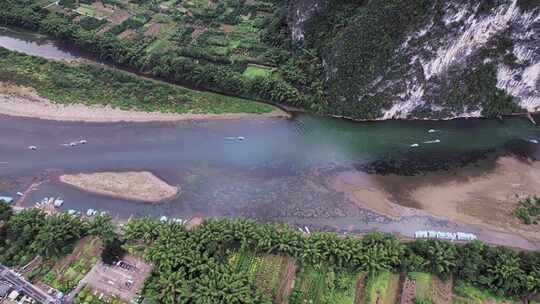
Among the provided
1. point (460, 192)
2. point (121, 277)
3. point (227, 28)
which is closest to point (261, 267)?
point (121, 277)

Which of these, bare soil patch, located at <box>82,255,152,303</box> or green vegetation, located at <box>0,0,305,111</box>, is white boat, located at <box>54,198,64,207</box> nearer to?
bare soil patch, located at <box>82,255,152,303</box>

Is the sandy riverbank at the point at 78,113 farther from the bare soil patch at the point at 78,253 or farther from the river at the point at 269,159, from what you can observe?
the bare soil patch at the point at 78,253

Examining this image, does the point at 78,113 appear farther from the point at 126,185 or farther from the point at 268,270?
the point at 268,270

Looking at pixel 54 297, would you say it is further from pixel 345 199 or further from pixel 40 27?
pixel 40 27

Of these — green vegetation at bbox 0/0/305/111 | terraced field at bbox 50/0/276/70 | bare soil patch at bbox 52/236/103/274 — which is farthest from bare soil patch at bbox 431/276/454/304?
terraced field at bbox 50/0/276/70

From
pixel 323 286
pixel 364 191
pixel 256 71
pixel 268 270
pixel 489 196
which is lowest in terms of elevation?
pixel 323 286

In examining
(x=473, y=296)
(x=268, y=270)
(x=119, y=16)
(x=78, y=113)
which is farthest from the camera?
(x=119, y=16)
